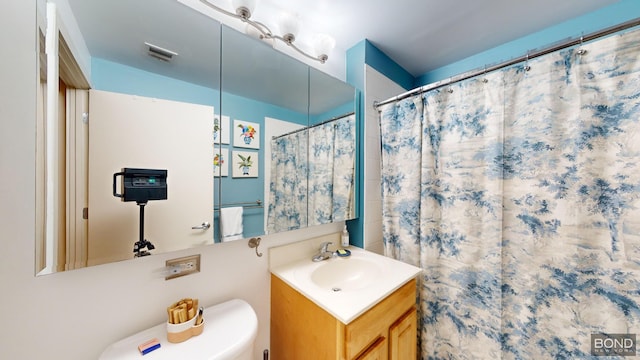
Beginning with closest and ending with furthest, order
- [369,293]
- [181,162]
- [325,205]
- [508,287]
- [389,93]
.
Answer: [181,162] → [369,293] → [508,287] → [325,205] → [389,93]

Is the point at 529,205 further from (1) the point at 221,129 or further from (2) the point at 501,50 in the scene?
(1) the point at 221,129

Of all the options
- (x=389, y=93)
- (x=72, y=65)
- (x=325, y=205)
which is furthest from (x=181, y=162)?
(x=389, y=93)

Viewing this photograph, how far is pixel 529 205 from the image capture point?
0.91 metres

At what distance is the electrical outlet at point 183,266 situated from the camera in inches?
29.7

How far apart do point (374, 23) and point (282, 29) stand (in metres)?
0.60

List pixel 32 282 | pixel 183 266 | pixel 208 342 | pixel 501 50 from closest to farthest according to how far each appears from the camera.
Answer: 1. pixel 32 282
2. pixel 208 342
3. pixel 183 266
4. pixel 501 50

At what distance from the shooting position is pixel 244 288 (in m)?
0.95

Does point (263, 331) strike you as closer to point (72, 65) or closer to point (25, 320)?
point (25, 320)

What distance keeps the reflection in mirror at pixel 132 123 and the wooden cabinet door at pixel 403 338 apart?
958 millimetres

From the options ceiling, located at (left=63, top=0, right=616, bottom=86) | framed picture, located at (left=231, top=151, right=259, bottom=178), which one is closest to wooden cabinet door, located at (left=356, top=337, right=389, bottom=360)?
framed picture, located at (left=231, top=151, right=259, bottom=178)

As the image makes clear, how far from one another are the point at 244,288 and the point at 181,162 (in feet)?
2.11

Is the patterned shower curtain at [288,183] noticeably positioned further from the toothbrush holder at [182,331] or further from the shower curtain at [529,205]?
the shower curtain at [529,205]

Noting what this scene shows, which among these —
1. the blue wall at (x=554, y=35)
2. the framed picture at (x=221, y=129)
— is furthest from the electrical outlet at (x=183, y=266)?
the blue wall at (x=554, y=35)

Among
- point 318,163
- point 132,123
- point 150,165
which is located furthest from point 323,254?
point 132,123
